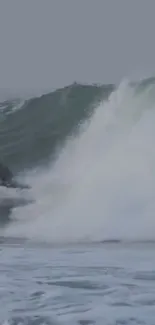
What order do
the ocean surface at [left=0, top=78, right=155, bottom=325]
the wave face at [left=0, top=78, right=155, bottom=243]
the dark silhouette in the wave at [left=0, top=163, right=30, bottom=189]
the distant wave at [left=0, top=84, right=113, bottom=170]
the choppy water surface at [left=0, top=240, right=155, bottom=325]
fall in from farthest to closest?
1. the distant wave at [left=0, top=84, right=113, bottom=170]
2. the dark silhouette in the wave at [left=0, top=163, right=30, bottom=189]
3. the wave face at [left=0, top=78, right=155, bottom=243]
4. the ocean surface at [left=0, top=78, right=155, bottom=325]
5. the choppy water surface at [left=0, top=240, right=155, bottom=325]

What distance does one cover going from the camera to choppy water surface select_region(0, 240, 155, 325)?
5.54 metres

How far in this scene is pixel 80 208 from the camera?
40.0 ft

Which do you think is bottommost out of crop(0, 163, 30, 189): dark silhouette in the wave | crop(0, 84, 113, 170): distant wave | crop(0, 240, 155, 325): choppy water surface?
crop(0, 240, 155, 325): choppy water surface

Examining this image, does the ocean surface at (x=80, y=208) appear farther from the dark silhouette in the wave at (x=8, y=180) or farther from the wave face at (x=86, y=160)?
the dark silhouette in the wave at (x=8, y=180)

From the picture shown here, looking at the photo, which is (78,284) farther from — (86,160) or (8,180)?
(86,160)

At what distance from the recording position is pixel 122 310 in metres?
5.69

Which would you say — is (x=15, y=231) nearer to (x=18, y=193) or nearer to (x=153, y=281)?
(x=18, y=193)

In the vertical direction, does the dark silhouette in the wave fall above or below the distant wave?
below

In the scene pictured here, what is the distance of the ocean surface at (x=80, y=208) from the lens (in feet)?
20.0

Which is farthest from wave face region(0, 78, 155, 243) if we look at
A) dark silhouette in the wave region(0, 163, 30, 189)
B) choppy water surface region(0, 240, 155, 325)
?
choppy water surface region(0, 240, 155, 325)

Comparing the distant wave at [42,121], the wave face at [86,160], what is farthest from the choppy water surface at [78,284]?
the distant wave at [42,121]

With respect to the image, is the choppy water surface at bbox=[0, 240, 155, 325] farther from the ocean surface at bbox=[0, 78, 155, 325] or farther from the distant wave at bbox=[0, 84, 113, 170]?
the distant wave at bbox=[0, 84, 113, 170]

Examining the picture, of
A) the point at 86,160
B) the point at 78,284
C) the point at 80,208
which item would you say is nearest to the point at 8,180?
the point at 86,160

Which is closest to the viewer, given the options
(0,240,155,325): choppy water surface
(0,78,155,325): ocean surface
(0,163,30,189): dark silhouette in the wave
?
(0,240,155,325): choppy water surface
